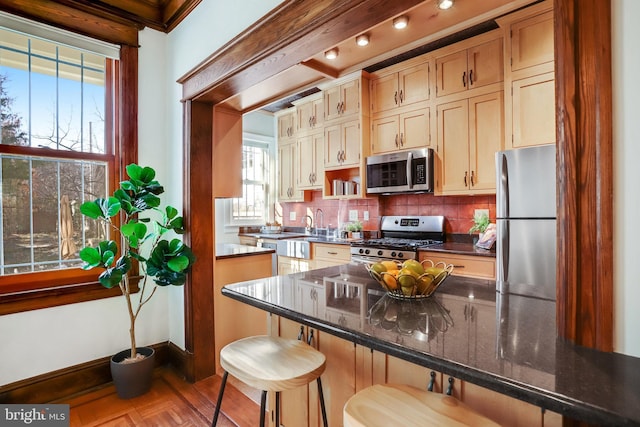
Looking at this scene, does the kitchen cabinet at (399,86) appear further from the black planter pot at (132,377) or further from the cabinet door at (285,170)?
the black planter pot at (132,377)

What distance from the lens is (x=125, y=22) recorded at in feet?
8.36

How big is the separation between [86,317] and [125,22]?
2263 millimetres

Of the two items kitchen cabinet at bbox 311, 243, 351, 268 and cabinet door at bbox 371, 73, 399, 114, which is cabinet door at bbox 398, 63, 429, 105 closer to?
cabinet door at bbox 371, 73, 399, 114

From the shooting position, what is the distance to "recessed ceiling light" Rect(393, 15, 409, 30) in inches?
92.9

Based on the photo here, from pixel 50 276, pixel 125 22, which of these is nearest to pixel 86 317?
pixel 50 276

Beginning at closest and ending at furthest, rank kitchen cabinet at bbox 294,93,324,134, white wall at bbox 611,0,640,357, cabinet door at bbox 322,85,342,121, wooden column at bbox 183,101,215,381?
white wall at bbox 611,0,640,357 < wooden column at bbox 183,101,215,381 < cabinet door at bbox 322,85,342,121 < kitchen cabinet at bbox 294,93,324,134

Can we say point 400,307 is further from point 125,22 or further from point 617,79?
point 125,22

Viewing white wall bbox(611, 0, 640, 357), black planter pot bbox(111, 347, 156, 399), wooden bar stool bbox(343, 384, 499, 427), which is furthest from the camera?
black planter pot bbox(111, 347, 156, 399)

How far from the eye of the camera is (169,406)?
2.15 metres

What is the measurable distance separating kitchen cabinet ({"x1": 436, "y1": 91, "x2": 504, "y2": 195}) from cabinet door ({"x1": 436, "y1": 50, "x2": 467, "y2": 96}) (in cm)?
14

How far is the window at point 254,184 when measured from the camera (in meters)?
5.01

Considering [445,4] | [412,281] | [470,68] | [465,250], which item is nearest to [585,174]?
[412,281]

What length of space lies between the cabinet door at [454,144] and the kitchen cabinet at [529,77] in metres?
0.40
